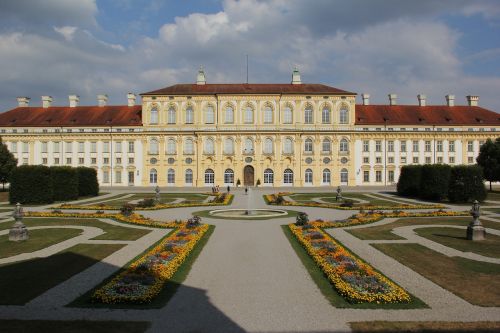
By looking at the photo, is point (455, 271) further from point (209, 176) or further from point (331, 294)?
point (209, 176)

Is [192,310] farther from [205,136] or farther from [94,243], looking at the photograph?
[205,136]

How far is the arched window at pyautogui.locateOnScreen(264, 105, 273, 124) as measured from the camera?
2891 inches

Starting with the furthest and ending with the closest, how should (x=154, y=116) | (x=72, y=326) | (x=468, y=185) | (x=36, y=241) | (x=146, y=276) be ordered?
1. (x=154, y=116)
2. (x=468, y=185)
3. (x=36, y=241)
4. (x=146, y=276)
5. (x=72, y=326)

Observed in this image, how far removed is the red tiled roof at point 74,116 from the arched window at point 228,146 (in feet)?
54.2

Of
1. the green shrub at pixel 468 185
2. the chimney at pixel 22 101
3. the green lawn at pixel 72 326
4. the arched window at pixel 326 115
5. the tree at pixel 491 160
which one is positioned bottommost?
the green lawn at pixel 72 326

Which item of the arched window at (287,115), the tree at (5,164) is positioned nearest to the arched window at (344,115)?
the arched window at (287,115)

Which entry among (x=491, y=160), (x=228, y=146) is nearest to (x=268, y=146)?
(x=228, y=146)

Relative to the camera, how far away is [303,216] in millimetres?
25000

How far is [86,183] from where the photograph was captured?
51.8m

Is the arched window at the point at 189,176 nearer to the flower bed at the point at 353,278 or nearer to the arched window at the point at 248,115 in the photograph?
the arched window at the point at 248,115

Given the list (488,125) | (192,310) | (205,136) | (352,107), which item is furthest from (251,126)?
(192,310)

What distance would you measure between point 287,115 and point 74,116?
4111 cm

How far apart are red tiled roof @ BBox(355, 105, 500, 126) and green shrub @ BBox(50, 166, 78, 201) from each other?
49.7 m

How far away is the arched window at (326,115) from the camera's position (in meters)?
73.9
